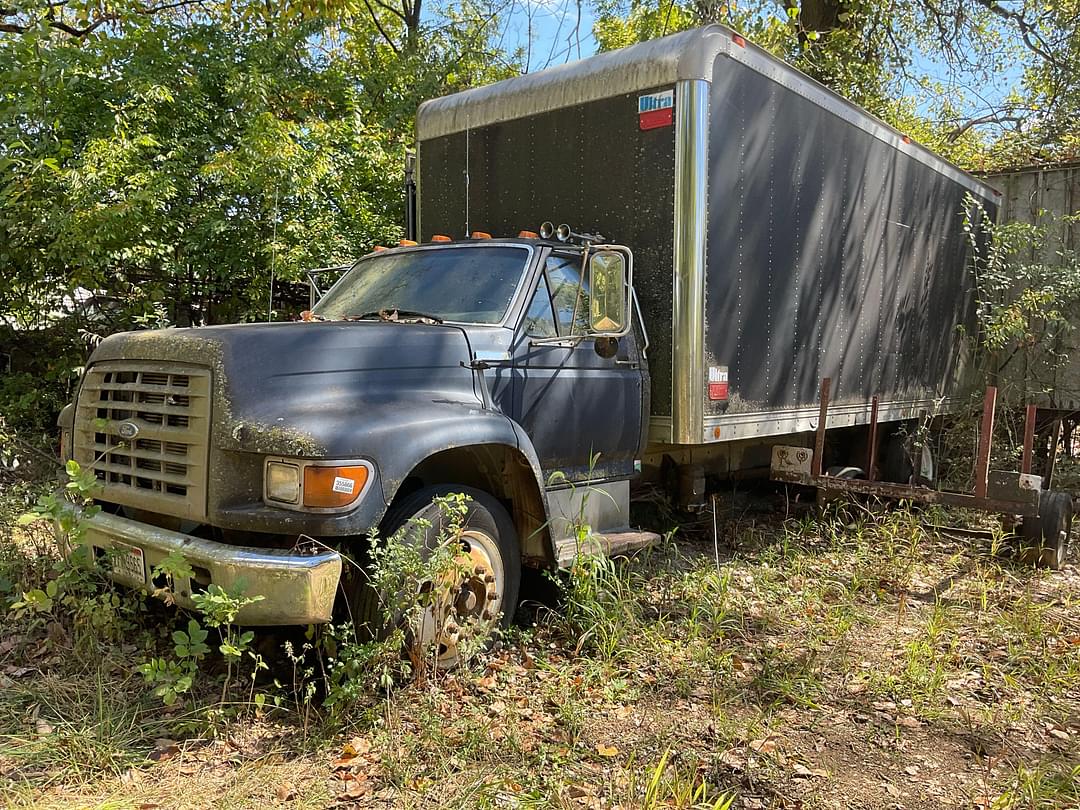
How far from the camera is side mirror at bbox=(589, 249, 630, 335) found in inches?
167

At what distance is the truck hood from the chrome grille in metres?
0.07

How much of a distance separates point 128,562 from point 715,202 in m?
3.81

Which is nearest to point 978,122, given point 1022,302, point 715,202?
point 1022,302

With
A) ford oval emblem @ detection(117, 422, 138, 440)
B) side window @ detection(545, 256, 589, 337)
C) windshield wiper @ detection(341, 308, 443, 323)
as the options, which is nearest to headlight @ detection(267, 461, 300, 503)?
ford oval emblem @ detection(117, 422, 138, 440)

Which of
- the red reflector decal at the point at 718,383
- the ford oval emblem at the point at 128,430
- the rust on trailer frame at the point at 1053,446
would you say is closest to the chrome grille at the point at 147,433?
the ford oval emblem at the point at 128,430

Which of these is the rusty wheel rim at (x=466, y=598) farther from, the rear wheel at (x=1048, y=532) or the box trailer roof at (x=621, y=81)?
the rear wheel at (x=1048, y=532)

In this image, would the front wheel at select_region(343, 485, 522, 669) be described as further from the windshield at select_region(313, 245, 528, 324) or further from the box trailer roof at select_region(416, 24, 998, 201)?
the box trailer roof at select_region(416, 24, 998, 201)

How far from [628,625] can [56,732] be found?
2666mm

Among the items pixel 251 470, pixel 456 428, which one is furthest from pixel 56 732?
pixel 456 428

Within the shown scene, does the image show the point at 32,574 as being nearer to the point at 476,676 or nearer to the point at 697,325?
the point at 476,676

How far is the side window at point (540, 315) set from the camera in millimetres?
4531

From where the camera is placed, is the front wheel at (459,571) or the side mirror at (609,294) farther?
the side mirror at (609,294)

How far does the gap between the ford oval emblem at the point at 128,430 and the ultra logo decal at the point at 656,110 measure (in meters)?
3.39

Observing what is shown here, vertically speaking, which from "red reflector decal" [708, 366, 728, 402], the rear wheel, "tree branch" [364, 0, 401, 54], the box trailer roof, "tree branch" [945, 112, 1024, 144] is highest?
"tree branch" [364, 0, 401, 54]
